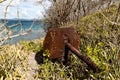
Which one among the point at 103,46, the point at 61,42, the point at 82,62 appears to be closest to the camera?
the point at 61,42

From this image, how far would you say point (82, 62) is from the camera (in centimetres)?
780

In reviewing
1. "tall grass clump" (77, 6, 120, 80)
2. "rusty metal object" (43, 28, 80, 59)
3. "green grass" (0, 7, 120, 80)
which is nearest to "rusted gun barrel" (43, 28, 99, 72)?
"rusty metal object" (43, 28, 80, 59)

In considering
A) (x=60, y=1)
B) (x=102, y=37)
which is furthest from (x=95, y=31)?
(x=60, y=1)

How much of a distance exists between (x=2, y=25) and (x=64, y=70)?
13.2 ft

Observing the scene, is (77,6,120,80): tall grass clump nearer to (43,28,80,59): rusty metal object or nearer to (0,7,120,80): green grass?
(0,7,120,80): green grass

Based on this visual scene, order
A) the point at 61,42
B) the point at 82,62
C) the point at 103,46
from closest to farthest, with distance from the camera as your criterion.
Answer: the point at 61,42
the point at 82,62
the point at 103,46

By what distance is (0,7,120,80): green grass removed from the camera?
19.4 feet

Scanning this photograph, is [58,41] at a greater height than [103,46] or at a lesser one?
greater

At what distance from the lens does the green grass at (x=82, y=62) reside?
5923mm

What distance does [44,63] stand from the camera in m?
8.18

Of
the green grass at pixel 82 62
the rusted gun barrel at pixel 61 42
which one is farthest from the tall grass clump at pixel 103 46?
the rusted gun barrel at pixel 61 42

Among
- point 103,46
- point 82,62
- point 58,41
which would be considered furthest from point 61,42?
point 103,46

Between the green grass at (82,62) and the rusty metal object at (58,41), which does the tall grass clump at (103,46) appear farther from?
the rusty metal object at (58,41)

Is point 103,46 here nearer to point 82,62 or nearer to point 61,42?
point 82,62
